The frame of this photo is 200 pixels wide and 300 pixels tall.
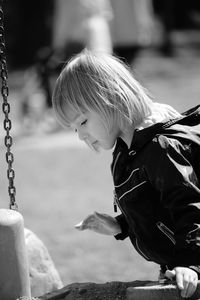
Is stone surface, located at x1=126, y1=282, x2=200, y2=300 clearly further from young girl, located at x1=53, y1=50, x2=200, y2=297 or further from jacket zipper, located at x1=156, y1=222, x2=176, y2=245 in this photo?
jacket zipper, located at x1=156, y1=222, x2=176, y2=245

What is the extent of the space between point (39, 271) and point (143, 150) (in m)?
1.27

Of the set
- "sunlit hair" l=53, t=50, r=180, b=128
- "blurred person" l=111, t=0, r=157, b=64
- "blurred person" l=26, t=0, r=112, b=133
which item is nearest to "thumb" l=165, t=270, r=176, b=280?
"sunlit hair" l=53, t=50, r=180, b=128

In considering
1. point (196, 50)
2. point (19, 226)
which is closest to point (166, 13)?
point (196, 50)

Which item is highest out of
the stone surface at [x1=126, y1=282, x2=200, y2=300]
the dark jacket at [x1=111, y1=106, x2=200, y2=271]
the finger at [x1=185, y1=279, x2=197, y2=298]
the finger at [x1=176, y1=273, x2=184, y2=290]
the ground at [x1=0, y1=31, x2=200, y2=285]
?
the dark jacket at [x1=111, y1=106, x2=200, y2=271]

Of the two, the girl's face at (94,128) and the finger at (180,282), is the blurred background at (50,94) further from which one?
the finger at (180,282)

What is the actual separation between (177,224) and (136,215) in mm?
199

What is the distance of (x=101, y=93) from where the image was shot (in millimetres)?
2967

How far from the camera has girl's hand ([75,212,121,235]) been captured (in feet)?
10.7

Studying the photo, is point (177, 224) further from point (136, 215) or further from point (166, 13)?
point (166, 13)

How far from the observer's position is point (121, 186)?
9.88 feet

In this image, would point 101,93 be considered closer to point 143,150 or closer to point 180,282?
point 143,150

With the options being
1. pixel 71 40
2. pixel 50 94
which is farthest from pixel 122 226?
pixel 71 40

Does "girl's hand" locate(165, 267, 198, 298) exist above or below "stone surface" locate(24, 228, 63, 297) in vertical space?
above

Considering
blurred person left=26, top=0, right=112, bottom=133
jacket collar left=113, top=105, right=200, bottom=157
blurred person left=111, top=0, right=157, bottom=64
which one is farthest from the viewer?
blurred person left=111, top=0, right=157, bottom=64
